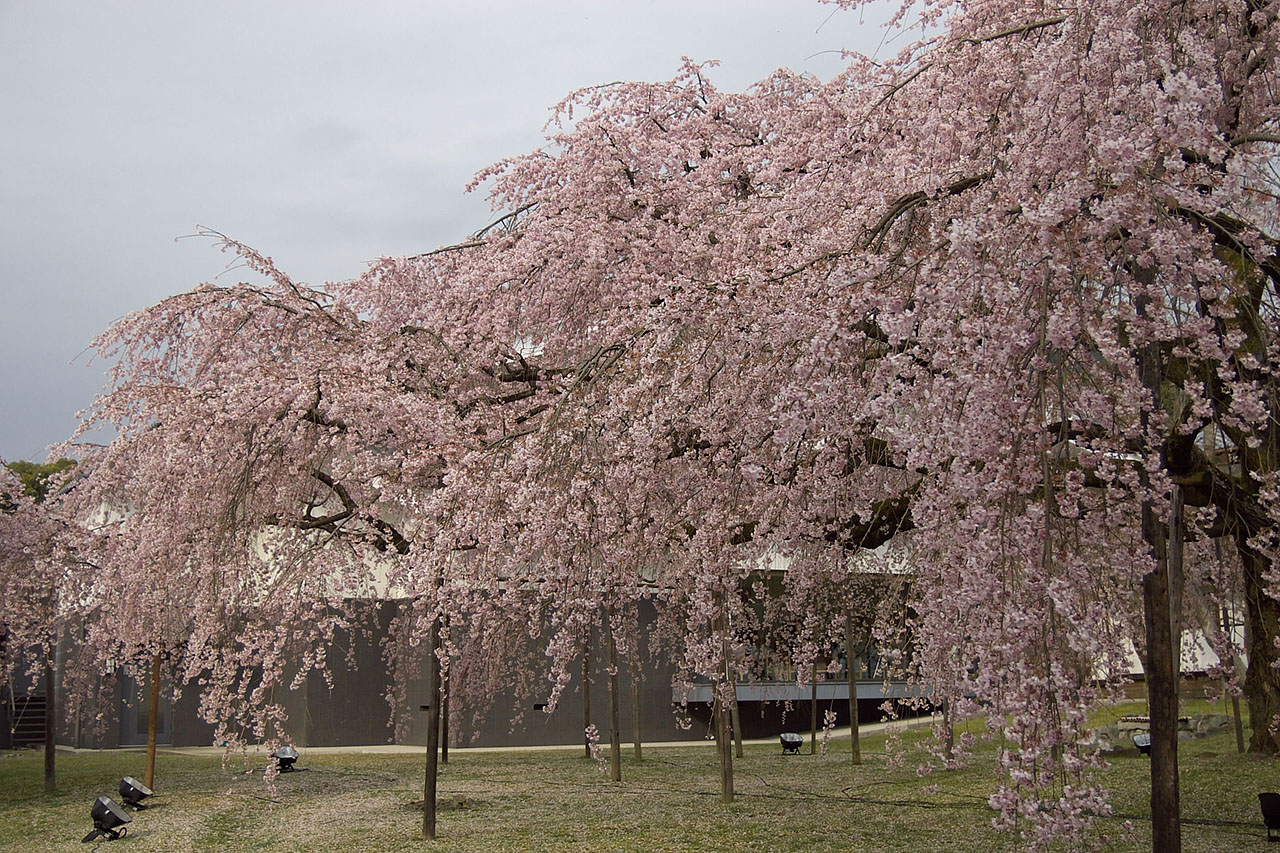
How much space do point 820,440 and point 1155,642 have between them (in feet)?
6.33

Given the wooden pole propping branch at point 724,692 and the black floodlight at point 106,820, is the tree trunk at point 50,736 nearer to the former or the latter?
the black floodlight at point 106,820

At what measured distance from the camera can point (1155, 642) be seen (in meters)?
5.04

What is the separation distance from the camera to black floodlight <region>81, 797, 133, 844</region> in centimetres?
998

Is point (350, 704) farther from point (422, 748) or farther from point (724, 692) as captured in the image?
point (724, 692)

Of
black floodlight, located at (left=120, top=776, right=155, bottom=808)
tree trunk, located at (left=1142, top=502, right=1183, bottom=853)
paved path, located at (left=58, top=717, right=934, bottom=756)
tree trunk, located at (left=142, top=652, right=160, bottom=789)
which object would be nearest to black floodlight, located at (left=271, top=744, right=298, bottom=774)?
tree trunk, located at (left=142, top=652, right=160, bottom=789)

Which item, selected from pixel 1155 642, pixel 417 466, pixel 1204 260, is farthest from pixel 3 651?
pixel 1204 260

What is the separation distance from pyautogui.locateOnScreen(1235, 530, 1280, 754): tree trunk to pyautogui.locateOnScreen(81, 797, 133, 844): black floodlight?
32.9 ft

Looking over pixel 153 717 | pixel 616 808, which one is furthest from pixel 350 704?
pixel 616 808

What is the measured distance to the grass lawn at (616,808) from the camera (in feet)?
29.5

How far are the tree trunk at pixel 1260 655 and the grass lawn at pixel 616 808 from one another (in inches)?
17.0

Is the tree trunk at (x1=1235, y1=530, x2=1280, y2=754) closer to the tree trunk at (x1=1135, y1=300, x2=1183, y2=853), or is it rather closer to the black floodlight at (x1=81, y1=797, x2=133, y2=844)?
the tree trunk at (x1=1135, y1=300, x2=1183, y2=853)

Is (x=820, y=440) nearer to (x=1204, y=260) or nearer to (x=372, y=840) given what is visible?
(x=1204, y=260)

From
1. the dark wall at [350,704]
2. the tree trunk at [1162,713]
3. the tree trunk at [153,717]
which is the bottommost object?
the dark wall at [350,704]

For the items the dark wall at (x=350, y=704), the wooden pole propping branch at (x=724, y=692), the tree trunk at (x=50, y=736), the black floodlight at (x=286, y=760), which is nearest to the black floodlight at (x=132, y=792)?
the tree trunk at (x=50, y=736)
